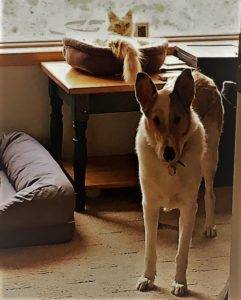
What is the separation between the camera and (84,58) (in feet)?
9.87

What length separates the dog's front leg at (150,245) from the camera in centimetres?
230

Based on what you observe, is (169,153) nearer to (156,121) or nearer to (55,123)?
(156,121)

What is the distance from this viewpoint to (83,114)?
112 inches

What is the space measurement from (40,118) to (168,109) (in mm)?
1622

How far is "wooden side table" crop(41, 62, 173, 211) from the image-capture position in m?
2.83

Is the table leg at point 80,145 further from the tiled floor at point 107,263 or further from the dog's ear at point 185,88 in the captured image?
the dog's ear at point 185,88

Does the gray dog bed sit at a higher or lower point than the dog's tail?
lower

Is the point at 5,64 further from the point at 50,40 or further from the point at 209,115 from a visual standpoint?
the point at 209,115

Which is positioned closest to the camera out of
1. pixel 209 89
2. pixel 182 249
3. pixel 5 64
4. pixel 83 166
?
pixel 182 249

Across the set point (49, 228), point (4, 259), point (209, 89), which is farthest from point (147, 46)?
point (4, 259)

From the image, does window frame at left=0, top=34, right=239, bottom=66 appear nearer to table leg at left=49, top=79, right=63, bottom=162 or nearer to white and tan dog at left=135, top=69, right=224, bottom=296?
table leg at left=49, top=79, right=63, bottom=162

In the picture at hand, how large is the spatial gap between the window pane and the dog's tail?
0.56 metres

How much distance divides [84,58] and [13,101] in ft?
2.21

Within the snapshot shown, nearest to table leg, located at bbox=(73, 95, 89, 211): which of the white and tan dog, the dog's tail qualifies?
the dog's tail
